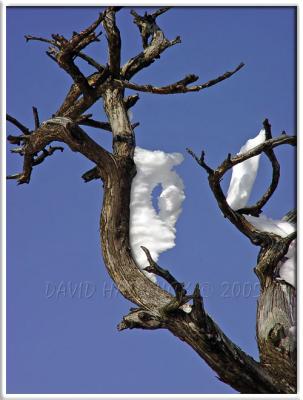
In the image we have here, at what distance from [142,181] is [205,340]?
170 cm

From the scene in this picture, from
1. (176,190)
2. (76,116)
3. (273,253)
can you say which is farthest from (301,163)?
(76,116)

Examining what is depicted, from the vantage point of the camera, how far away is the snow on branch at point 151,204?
5027 mm

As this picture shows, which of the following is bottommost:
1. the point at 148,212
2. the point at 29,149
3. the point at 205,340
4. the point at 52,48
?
the point at 205,340

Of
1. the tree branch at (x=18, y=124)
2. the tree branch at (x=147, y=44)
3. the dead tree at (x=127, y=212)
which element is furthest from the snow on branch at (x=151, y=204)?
the tree branch at (x=18, y=124)

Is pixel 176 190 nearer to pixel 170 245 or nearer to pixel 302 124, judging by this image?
pixel 170 245

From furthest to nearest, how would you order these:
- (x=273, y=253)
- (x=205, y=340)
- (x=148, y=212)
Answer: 1. (x=148, y=212)
2. (x=273, y=253)
3. (x=205, y=340)

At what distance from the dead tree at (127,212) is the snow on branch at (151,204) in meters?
0.12

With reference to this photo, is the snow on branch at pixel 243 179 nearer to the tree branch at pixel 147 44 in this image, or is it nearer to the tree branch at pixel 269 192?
the tree branch at pixel 269 192

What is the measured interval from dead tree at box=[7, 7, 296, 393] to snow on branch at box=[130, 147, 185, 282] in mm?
116

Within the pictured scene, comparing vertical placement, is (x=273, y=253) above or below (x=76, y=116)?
below

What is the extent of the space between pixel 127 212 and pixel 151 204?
0.99ft

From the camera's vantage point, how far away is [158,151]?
18.2ft

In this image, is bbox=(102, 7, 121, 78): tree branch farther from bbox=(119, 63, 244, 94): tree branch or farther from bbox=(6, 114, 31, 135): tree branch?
bbox=(6, 114, 31, 135): tree branch

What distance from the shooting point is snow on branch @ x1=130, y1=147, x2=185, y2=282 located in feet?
16.5
